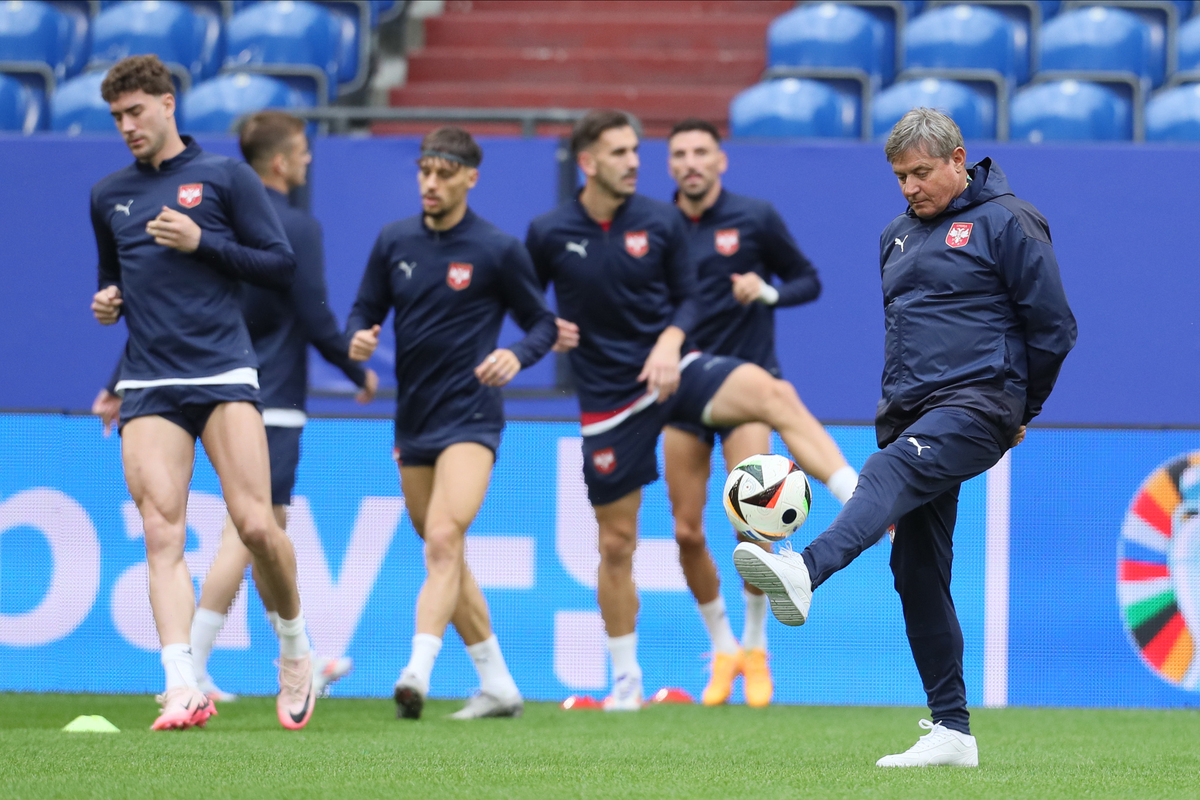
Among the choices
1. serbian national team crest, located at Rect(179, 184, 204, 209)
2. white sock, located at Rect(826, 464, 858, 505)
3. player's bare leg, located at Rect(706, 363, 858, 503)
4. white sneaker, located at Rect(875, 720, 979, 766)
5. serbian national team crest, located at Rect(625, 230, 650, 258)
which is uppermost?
serbian national team crest, located at Rect(179, 184, 204, 209)

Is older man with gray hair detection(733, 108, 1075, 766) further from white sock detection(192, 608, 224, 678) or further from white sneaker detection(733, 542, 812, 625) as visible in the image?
white sock detection(192, 608, 224, 678)

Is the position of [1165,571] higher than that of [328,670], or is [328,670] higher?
[1165,571]

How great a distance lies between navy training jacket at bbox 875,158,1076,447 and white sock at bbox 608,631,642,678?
111 inches

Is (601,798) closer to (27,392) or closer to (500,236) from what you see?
(500,236)

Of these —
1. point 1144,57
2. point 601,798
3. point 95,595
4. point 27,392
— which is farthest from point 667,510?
point 1144,57

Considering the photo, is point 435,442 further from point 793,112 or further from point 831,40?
point 831,40

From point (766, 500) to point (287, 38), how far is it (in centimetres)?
786

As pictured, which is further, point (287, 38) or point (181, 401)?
point (287, 38)

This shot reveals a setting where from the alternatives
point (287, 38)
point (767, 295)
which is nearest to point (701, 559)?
point (767, 295)

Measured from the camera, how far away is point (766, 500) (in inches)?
186

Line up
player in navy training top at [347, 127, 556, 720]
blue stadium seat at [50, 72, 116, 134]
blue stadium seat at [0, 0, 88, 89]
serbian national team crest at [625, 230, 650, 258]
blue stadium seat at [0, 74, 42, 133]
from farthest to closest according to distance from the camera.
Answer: blue stadium seat at [0, 0, 88, 89] → blue stadium seat at [0, 74, 42, 133] → blue stadium seat at [50, 72, 116, 134] → serbian national team crest at [625, 230, 650, 258] → player in navy training top at [347, 127, 556, 720]

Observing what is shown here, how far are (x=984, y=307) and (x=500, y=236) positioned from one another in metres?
2.69

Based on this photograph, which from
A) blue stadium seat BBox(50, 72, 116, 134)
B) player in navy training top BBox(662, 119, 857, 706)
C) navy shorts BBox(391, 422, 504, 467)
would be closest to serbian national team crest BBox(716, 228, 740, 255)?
player in navy training top BBox(662, 119, 857, 706)

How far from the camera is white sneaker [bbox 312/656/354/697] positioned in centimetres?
755
